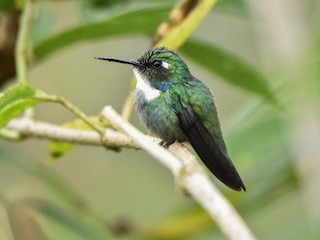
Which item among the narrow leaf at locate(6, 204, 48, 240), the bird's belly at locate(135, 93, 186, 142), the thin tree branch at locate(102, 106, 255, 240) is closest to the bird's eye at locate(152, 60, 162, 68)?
the bird's belly at locate(135, 93, 186, 142)

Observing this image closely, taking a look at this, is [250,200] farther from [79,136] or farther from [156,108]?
[79,136]

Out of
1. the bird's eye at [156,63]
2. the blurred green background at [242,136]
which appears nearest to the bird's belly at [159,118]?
the bird's eye at [156,63]

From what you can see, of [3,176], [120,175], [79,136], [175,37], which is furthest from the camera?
[120,175]

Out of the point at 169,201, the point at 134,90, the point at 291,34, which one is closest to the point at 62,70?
the point at 169,201

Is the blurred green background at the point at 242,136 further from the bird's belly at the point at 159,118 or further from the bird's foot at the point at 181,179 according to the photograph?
the bird's foot at the point at 181,179

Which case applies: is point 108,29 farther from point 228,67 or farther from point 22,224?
point 22,224
